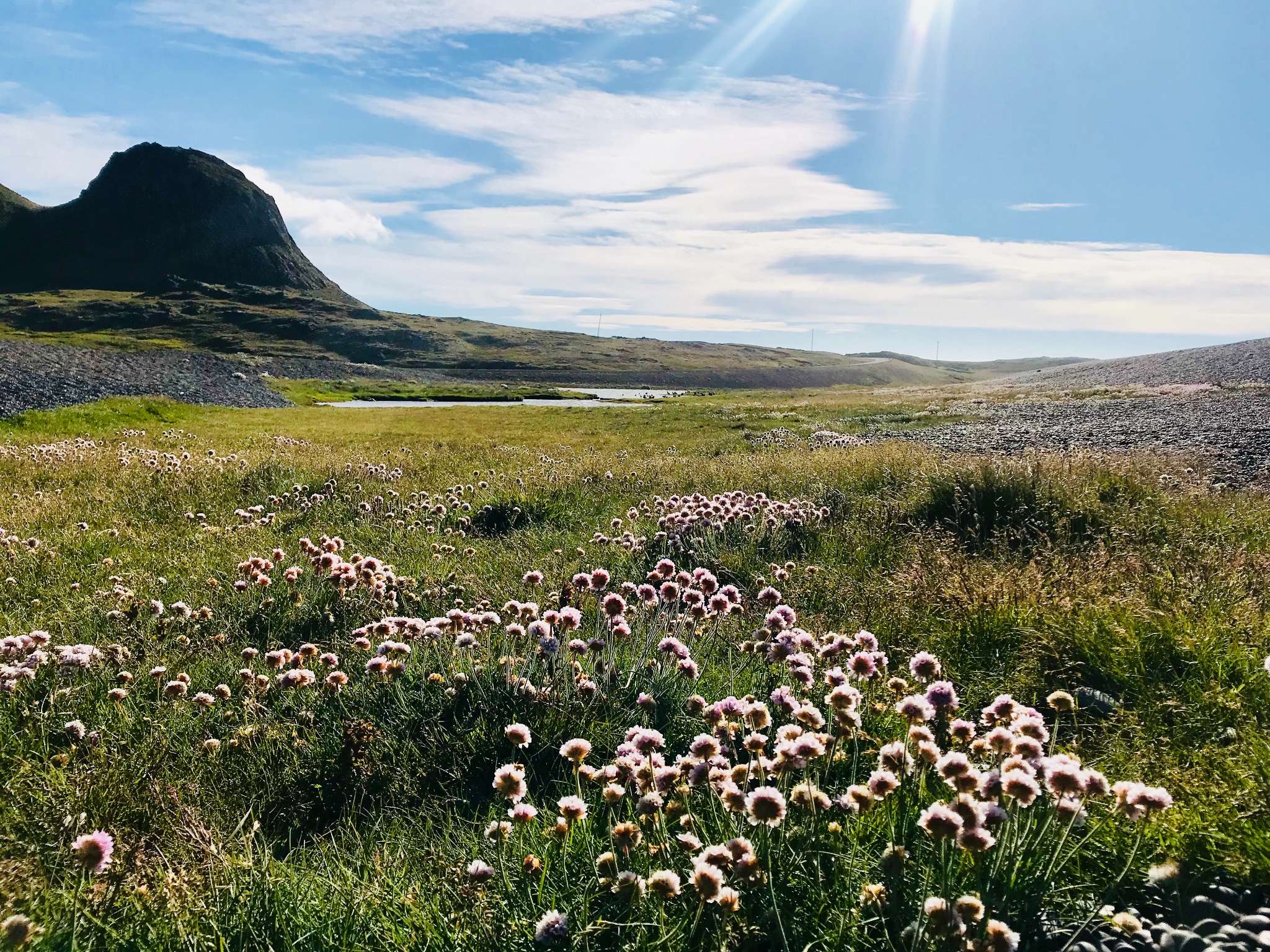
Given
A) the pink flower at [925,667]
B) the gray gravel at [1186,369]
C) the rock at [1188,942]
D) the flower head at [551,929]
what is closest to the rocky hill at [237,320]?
the gray gravel at [1186,369]

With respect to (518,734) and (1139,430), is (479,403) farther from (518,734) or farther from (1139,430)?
(518,734)

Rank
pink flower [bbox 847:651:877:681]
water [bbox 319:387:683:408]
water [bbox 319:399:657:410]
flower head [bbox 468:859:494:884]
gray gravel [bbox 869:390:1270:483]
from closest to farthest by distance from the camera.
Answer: flower head [bbox 468:859:494:884], pink flower [bbox 847:651:877:681], gray gravel [bbox 869:390:1270:483], water [bbox 319:387:683:408], water [bbox 319:399:657:410]

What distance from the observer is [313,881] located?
3.00m

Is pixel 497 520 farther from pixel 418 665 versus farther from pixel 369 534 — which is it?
pixel 418 665

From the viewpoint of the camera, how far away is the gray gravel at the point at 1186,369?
42.1m

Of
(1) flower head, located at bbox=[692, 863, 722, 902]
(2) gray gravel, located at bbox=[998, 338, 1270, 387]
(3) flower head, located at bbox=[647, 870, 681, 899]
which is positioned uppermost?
(2) gray gravel, located at bbox=[998, 338, 1270, 387]

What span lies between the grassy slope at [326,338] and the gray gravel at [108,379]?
7791 centimetres

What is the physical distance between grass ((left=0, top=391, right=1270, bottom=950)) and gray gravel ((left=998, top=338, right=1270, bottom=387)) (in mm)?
39809

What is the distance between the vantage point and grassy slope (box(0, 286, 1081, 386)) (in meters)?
129

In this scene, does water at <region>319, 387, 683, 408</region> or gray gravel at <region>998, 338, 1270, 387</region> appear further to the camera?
water at <region>319, 387, 683, 408</region>

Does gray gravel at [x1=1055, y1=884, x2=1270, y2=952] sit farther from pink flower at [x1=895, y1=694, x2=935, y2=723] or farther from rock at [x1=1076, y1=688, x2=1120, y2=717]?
rock at [x1=1076, y1=688, x2=1120, y2=717]

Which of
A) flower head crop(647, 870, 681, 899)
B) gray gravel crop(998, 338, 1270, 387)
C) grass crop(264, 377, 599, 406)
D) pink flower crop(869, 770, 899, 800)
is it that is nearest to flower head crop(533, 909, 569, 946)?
flower head crop(647, 870, 681, 899)

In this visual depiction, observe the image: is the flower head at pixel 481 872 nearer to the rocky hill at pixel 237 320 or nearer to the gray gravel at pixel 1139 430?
the gray gravel at pixel 1139 430

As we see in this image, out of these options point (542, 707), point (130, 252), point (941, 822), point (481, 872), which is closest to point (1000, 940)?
point (941, 822)
